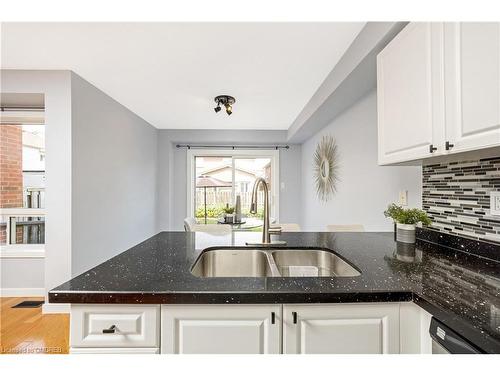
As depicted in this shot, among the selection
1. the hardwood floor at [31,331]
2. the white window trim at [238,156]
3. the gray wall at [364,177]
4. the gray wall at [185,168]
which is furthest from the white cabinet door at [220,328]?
the white window trim at [238,156]

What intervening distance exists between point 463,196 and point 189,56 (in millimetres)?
2210

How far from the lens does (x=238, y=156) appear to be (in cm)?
544

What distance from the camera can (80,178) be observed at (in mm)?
2684

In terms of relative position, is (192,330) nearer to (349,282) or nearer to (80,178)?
(349,282)

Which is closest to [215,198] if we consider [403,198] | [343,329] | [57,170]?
[57,170]

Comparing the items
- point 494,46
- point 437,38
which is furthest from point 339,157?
point 494,46

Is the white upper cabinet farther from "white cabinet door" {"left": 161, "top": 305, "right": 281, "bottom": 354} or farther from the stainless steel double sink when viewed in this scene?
"white cabinet door" {"left": 161, "top": 305, "right": 281, "bottom": 354}

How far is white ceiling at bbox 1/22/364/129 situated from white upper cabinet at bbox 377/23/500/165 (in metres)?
0.73

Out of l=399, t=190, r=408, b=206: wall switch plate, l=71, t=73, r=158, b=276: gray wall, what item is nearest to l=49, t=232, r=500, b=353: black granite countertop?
l=399, t=190, r=408, b=206: wall switch plate

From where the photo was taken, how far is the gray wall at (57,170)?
8.27ft

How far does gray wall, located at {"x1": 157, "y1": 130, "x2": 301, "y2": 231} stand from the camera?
16.5 ft

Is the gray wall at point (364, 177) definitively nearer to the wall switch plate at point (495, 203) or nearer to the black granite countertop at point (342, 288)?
the wall switch plate at point (495, 203)
